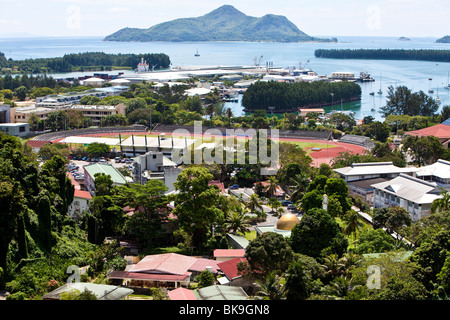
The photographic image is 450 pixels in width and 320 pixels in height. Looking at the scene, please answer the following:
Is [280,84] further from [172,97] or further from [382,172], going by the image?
[382,172]

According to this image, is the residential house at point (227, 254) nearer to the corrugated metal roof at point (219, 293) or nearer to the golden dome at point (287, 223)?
the golden dome at point (287, 223)

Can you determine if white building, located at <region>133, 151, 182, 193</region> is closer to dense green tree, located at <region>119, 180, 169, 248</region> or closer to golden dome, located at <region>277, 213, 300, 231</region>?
dense green tree, located at <region>119, 180, 169, 248</region>

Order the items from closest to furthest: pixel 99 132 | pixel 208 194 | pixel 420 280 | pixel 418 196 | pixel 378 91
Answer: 1. pixel 420 280
2. pixel 208 194
3. pixel 418 196
4. pixel 99 132
5. pixel 378 91

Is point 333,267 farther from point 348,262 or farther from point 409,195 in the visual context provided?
point 409,195

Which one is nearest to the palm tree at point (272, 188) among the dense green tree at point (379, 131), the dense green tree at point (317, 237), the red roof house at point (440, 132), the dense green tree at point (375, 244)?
the dense green tree at point (375, 244)

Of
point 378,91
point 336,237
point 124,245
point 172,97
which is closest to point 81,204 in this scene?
point 124,245

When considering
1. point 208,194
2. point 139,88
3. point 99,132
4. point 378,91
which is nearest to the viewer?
point 208,194

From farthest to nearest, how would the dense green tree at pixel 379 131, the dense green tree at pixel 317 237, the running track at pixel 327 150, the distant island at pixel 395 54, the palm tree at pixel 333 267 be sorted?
the distant island at pixel 395 54
the dense green tree at pixel 379 131
the running track at pixel 327 150
the dense green tree at pixel 317 237
the palm tree at pixel 333 267

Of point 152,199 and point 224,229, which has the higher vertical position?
point 152,199
